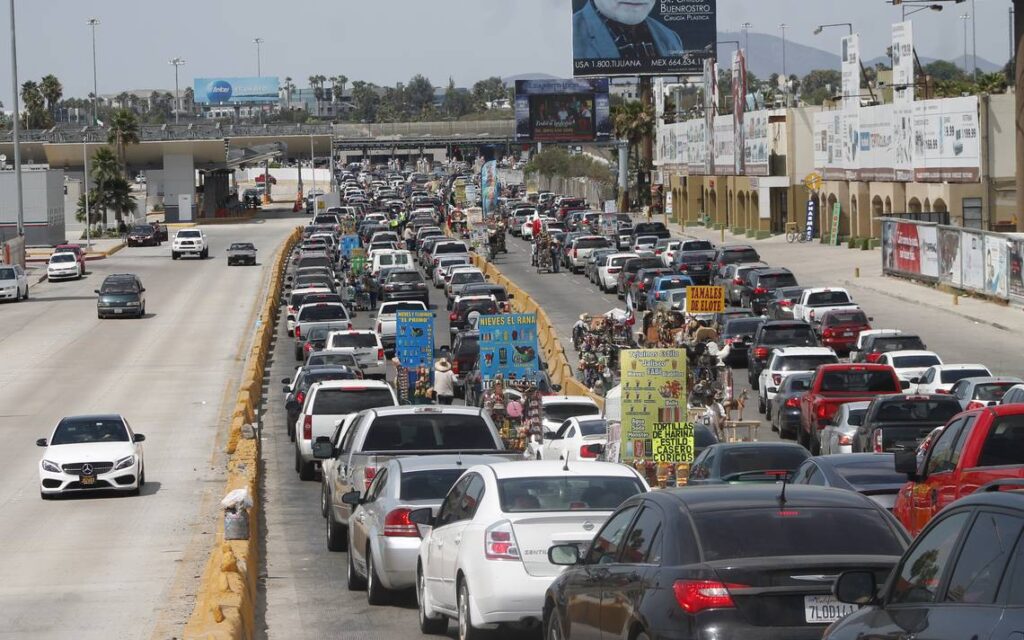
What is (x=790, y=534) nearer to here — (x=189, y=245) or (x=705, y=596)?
(x=705, y=596)

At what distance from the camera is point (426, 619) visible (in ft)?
44.7

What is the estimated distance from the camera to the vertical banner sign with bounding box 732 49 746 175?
294 ft

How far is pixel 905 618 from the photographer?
6.87 m

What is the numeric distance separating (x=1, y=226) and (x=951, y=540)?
3870 inches

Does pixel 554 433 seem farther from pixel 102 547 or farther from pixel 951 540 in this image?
pixel 951 540

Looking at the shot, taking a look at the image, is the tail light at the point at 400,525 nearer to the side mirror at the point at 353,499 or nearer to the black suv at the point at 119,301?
the side mirror at the point at 353,499

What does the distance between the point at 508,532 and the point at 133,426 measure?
25.4 m

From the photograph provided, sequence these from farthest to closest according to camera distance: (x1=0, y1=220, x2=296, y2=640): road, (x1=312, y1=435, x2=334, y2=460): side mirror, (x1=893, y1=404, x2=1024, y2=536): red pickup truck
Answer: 1. (x1=312, y1=435, x2=334, y2=460): side mirror
2. (x1=0, y1=220, x2=296, y2=640): road
3. (x1=893, y1=404, x2=1024, y2=536): red pickup truck

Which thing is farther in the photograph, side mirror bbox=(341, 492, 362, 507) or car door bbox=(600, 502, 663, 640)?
side mirror bbox=(341, 492, 362, 507)

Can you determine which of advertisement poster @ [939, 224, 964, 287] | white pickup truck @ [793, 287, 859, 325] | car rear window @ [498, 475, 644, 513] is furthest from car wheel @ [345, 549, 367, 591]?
advertisement poster @ [939, 224, 964, 287]

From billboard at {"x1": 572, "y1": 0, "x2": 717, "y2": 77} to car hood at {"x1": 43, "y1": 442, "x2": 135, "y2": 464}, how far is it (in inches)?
3188

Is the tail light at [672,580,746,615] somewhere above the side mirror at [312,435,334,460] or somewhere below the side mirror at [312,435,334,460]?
above

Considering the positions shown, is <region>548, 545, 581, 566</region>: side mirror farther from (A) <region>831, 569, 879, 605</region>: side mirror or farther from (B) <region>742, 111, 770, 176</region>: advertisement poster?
(B) <region>742, 111, 770, 176</region>: advertisement poster

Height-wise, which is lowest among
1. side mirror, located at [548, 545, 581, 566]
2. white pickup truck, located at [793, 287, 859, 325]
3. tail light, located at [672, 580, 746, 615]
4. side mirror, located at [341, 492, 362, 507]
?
side mirror, located at [341, 492, 362, 507]
